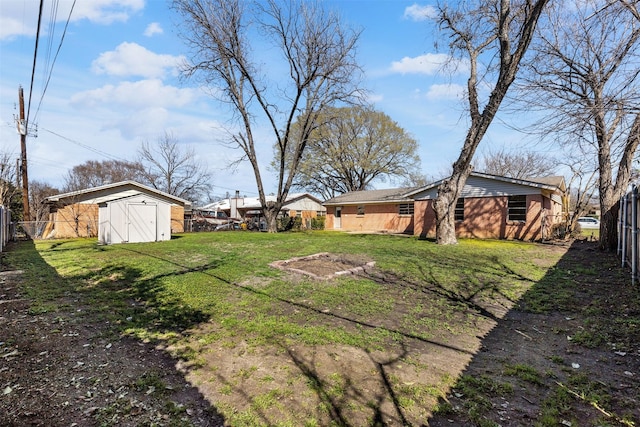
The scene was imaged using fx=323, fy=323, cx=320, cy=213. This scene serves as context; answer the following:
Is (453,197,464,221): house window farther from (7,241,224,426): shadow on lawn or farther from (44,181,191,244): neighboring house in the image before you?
(44,181,191,244): neighboring house

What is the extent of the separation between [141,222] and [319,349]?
552 inches

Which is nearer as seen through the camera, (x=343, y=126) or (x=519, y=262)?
(x=519, y=262)

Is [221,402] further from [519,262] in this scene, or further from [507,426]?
[519,262]

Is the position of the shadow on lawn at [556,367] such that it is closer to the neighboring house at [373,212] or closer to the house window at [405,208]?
the neighboring house at [373,212]

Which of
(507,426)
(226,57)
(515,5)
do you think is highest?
(226,57)

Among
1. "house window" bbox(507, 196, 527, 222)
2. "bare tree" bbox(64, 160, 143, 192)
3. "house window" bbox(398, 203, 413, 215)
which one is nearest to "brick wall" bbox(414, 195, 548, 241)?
"house window" bbox(507, 196, 527, 222)

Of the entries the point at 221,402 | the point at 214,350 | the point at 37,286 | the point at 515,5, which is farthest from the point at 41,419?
the point at 515,5

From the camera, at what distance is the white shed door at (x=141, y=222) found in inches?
577

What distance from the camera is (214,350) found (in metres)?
3.71

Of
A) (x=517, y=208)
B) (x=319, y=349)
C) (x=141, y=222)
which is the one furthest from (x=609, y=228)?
(x=141, y=222)

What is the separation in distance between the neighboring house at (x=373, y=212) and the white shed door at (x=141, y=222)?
14718mm

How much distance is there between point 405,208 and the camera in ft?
75.2

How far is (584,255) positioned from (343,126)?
79.7 feet

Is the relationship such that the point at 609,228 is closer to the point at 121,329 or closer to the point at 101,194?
the point at 121,329
